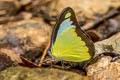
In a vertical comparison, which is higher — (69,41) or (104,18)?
(69,41)

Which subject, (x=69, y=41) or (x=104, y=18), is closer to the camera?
(x=69, y=41)

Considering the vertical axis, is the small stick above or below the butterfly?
below

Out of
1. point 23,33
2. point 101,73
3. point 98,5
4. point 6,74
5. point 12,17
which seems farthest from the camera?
point 98,5

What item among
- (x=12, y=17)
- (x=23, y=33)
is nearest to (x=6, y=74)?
(x=23, y=33)

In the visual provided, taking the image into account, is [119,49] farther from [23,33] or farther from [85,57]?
[23,33]

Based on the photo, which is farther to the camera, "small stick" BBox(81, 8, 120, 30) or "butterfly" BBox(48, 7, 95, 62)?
"small stick" BBox(81, 8, 120, 30)

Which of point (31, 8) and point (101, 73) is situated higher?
point (31, 8)

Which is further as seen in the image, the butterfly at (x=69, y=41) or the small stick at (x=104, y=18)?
the small stick at (x=104, y=18)

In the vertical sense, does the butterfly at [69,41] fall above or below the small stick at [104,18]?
above
